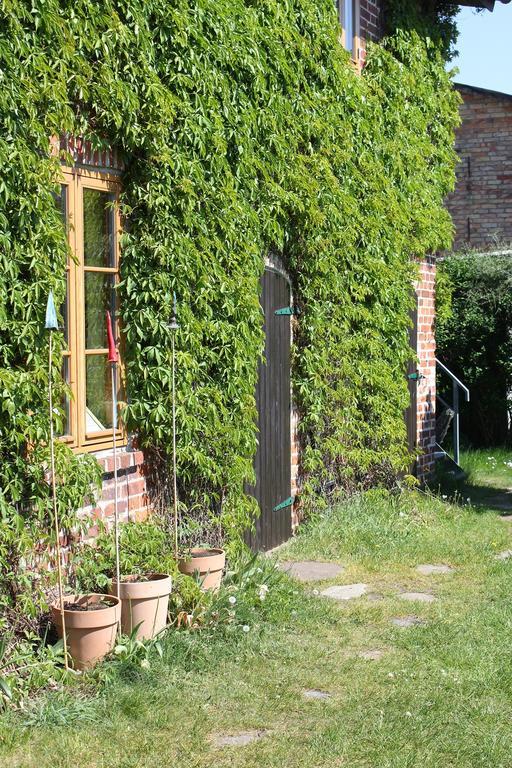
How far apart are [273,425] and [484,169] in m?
11.2

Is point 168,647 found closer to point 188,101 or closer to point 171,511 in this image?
point 171,511

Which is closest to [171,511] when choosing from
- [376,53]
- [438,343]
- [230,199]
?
[230,199]

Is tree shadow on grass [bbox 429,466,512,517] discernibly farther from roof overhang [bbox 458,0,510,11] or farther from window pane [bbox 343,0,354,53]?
roof overhang [bbox 458,0,510,11]

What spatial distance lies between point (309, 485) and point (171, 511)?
2325mm

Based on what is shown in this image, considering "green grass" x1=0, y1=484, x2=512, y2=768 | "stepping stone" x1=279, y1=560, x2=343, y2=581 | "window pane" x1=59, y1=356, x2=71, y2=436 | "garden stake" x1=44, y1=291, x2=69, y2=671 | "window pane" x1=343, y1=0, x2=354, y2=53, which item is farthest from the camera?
"window pane" x1=343, y1=0, x2=354, y2=53

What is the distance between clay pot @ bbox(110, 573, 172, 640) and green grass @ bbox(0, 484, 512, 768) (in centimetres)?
14

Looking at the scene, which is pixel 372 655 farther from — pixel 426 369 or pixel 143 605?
pixel 426 369

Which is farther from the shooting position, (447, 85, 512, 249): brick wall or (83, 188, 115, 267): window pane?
(447, 85, 512, 249): brick wall

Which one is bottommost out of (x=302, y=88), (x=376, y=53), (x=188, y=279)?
(x=188, y=279)

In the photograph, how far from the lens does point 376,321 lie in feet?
29.9

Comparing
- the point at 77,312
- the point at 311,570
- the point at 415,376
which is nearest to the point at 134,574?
the point at 77,312

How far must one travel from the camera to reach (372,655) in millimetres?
5285

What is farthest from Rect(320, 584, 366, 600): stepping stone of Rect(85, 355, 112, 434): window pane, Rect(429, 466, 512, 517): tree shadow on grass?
Rect(429, 466, 512, 517): tree shadow on grass

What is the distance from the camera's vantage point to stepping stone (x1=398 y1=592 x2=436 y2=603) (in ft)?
20.9
